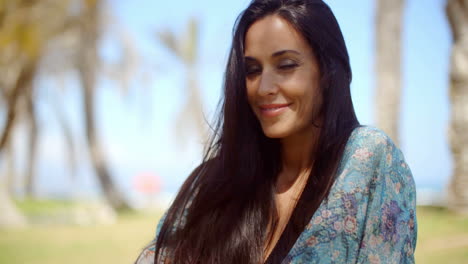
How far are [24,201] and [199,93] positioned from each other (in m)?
5.78

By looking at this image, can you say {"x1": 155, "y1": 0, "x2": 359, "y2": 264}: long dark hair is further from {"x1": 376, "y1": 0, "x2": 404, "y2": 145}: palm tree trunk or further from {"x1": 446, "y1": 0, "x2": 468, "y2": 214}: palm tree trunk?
{"x1": 376, "y1": 0, "x2": 404, "y2": 145}: palm tree trunk

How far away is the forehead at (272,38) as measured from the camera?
1.78 meters

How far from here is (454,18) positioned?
537cm

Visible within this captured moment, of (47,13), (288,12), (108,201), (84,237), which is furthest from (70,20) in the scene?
(288,12)

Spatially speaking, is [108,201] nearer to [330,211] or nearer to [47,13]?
[47,13]

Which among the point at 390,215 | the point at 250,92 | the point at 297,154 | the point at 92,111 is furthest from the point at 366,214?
the point at 92,111

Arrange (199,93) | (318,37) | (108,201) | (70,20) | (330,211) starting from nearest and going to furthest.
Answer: (330,211)
(318,37)
(70,20)
(108,201)
(199,93)

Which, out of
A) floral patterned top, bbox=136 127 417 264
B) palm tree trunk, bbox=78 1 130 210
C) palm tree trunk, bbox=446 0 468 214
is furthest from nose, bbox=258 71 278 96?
palm tree trunk, bbox=78 1 130 210

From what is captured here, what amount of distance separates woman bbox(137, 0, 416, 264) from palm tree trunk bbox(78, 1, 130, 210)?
10.1 meters

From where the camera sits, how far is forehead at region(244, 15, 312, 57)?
1.78 metres

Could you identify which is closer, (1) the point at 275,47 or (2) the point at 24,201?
(1) the point at 275,47

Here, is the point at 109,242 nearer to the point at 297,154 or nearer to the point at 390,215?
the point at 297,154

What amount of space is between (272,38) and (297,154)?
0.46 meters

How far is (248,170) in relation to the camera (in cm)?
196
